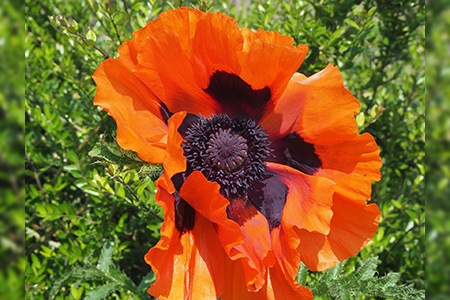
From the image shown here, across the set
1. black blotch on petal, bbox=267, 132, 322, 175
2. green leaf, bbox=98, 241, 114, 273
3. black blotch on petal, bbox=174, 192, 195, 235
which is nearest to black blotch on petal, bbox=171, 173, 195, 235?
black blotch on petal, bbox=174, 192, 195, 235

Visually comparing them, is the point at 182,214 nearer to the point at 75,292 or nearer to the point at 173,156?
the point at 173,156

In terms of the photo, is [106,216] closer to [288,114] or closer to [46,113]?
[46,113]

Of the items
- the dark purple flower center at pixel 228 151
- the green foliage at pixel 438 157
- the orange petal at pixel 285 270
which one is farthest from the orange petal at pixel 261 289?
the green foliage at pixel 438 157

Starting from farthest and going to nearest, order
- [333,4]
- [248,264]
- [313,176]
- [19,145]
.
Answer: [333,4] < [313,176] < [248,264] < [19,145]

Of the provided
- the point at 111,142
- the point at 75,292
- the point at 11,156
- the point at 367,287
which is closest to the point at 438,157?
the point at 11,156

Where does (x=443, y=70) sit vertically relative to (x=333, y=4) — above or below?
above

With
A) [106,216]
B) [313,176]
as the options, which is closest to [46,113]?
[106,216]
